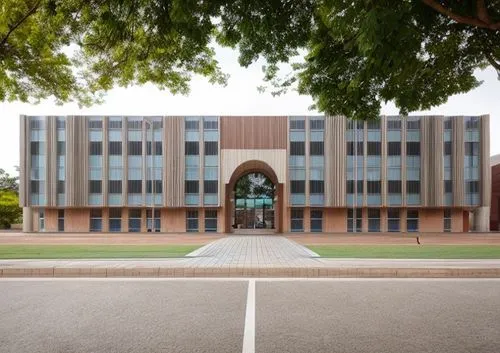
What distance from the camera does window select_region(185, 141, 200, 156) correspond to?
4394 cm

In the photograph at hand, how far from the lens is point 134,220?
45.2m

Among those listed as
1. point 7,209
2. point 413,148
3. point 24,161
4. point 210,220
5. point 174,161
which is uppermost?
point 413,148

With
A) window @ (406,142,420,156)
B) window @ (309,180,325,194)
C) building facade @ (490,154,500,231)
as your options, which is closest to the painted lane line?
window @ (309,180,325,194)

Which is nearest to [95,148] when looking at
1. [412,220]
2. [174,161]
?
[174,161]

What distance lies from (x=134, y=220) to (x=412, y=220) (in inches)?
1227

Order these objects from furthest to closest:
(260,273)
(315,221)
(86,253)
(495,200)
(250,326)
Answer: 1. (495,200)
2. (315,221)
3. (86,253)
4. (260,273)
5. (250,326)

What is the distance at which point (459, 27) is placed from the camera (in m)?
6.78

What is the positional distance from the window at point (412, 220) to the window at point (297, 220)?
1192cm

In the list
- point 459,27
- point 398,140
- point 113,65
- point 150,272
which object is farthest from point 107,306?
point 398,140

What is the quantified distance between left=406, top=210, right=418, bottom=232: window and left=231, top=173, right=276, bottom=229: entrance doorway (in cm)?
1650

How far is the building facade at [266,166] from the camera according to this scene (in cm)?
4347

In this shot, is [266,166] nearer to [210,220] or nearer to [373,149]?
[210,220]

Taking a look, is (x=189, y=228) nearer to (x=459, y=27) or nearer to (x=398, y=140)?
(x=398, y=140)

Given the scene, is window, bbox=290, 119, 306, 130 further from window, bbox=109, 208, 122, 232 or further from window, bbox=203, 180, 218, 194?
window, bbox=109, 208, 122, 232
